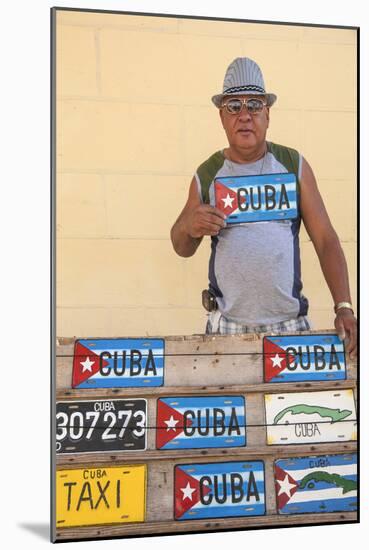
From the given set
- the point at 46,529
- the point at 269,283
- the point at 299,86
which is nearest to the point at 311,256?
the point at 269,283

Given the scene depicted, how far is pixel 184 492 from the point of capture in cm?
512

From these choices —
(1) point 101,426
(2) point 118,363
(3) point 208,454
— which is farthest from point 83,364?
(3) point 208,454

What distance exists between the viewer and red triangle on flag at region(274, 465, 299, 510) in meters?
5.25

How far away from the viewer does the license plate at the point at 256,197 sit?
5.18 metres

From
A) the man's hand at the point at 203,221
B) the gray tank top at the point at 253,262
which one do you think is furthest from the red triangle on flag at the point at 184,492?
the man's hand at the point at 203,221

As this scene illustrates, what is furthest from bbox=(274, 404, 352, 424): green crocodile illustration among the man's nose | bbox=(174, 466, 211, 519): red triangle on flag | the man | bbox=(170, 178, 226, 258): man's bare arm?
the man's nose

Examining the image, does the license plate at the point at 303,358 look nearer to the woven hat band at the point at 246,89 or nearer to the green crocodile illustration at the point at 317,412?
the green crocodile illustration at the point at 317,412

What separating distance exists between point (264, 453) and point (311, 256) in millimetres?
926

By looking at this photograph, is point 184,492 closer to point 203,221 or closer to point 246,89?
point 203,221

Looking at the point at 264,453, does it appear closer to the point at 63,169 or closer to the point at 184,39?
the point at 63,169

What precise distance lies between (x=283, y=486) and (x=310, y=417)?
34 centimetres

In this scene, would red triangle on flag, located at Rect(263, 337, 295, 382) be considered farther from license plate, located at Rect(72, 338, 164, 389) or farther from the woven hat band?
the woven hat band

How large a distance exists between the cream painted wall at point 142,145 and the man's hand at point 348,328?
0.22 feet

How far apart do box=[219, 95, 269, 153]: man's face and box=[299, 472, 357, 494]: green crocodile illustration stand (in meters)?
1.53
